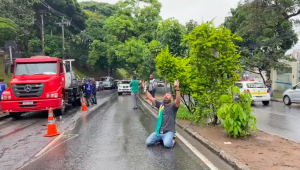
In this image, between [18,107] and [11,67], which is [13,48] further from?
[18,107]

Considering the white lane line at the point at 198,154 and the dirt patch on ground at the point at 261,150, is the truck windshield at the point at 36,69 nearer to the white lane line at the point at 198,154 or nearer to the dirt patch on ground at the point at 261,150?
the white lane line at the point at 198,154

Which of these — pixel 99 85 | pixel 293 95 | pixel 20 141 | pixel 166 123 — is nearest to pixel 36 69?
pixel 20 141

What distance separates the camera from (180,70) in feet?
37.5

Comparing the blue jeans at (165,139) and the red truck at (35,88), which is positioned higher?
the red truck at (35,88)

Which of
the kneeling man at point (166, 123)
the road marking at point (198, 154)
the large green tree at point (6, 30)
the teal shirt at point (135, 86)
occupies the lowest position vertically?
the road marking at point (198, 154)

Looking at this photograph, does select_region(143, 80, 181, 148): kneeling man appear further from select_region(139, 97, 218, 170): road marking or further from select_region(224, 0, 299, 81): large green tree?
select_region(224, 0, 299, 81): large green tree

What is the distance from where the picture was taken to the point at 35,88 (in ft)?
44.1

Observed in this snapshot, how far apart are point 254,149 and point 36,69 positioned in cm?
1127

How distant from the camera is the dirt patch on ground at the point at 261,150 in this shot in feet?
18.7

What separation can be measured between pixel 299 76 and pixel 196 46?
27479 millimetres

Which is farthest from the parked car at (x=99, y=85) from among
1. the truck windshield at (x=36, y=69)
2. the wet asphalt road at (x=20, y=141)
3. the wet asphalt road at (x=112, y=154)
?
the wet asphalt road at (x=112, y=154)

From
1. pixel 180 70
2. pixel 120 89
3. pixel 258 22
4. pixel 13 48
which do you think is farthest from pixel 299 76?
pixel 13 48

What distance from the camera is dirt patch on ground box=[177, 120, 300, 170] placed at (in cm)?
570

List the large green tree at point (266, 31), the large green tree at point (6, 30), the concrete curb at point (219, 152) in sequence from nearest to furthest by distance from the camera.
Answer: the concrete curb at point (219, 152), the large green tree at point (266, 31), the large green tree at point (6, 30)
